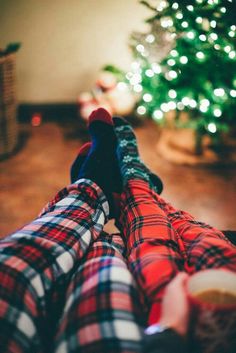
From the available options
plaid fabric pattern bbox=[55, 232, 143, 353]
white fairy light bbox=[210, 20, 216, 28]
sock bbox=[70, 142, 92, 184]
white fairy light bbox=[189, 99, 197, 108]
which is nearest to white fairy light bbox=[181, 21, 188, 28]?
white fairy light bbox=[210, 20, 216, 28]

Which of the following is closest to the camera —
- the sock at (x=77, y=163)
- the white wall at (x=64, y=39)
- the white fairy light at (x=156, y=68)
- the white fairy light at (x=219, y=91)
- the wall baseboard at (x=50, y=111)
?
the sock at (x=77, y=163)

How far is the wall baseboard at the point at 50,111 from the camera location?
99.3 inches

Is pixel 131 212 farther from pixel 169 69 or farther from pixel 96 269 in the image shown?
pixel 169 69

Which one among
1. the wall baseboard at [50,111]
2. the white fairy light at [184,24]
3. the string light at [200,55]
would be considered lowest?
the string light at [200,55]

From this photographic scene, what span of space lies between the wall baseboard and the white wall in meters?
0.04

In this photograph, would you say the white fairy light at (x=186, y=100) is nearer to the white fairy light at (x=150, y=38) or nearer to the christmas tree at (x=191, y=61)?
the christmas tree at (x=191, y=61)

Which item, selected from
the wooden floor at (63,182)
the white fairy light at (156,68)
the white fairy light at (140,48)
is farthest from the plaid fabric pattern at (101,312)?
the white fairy light at (140,48)

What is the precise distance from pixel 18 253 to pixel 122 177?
1.65 ft

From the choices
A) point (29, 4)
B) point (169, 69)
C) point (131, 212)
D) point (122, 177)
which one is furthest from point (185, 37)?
point (29, 4)

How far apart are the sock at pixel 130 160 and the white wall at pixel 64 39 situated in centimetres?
123

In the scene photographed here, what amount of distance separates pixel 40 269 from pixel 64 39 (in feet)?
6.79

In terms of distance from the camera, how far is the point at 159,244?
0.76 metres

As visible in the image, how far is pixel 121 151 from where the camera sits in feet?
4.04

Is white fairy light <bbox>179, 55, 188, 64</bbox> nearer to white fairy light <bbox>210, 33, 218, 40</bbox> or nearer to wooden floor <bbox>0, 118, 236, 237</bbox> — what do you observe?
white fairy light <bbox>210, 33, 218, 40</bbox>
